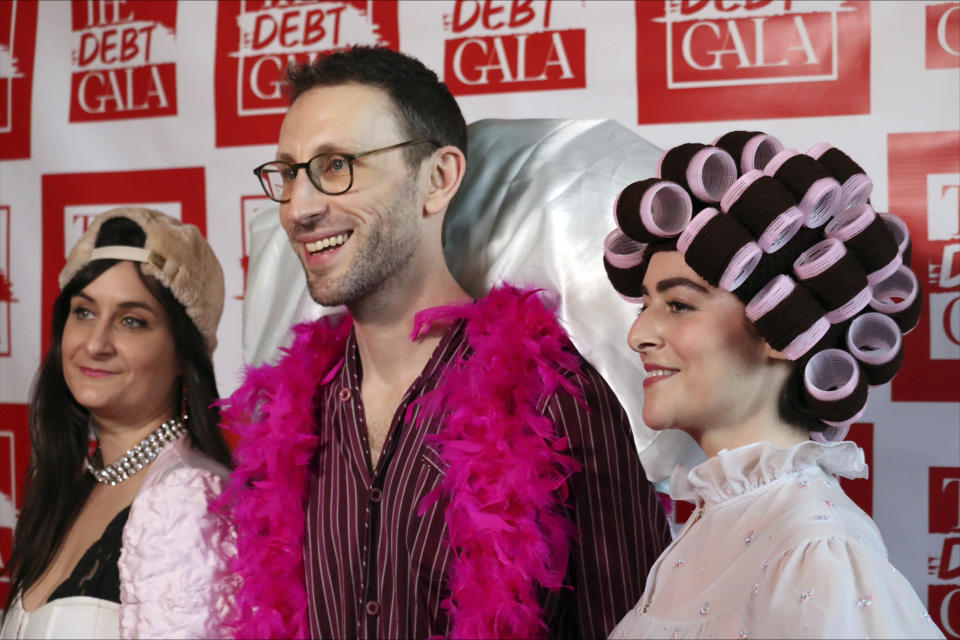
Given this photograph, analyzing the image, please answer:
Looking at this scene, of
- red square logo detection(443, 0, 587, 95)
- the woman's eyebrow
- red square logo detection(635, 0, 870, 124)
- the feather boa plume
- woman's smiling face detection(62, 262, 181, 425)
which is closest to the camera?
the woman's eyebrow

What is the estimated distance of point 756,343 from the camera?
1.20 metres

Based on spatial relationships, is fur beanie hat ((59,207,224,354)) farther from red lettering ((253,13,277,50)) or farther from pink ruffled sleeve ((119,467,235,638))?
red lettering ((253,13,277,50))

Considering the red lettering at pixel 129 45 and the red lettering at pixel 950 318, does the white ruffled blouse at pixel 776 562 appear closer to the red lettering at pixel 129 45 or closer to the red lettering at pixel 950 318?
the red lettering at pixel 950 318

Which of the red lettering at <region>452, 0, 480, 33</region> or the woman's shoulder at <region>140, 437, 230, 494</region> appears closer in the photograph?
the woman's shoulder at <region>140, 437, 230, 494</region>

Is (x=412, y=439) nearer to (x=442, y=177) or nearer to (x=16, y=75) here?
(x=442, y=177)

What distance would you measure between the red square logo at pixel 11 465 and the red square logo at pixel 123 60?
2.74 feet

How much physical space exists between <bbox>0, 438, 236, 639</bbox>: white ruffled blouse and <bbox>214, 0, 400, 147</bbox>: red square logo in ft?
3.69

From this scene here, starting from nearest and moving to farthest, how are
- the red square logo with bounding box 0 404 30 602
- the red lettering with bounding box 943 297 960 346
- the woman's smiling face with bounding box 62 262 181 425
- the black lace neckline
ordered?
the black lace neckline < the woman's smiling face with bounding box 62 262 181 425 < the red lettering with bounding box 943 297 960 346 < the red square logo with bounding box 0 404 30 602

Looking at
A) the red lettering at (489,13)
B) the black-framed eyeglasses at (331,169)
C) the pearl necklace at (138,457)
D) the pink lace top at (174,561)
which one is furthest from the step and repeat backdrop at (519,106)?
the pink lace top at (174,561)

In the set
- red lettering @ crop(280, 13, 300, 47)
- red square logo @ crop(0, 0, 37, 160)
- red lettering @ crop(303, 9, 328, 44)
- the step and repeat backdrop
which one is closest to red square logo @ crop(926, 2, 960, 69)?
the step and repeat backdrop

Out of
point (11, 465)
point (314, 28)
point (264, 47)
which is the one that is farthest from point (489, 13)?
point (11, 465)

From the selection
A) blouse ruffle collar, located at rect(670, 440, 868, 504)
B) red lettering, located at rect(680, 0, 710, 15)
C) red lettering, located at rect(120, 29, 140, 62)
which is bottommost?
blouse ruffle collar, located at rect(670, 440, 868, 504)

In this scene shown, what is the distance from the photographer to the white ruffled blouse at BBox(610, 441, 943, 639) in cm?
95

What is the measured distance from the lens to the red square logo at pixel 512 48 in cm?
232
